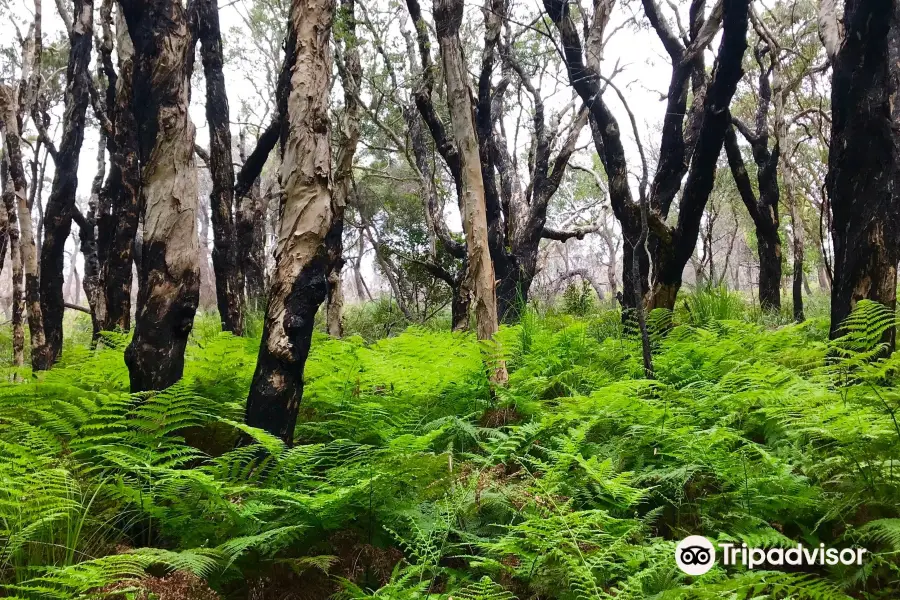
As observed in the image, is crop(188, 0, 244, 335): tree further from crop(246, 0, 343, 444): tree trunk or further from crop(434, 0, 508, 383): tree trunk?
crop(246, 0, 343, 444): tree trunk

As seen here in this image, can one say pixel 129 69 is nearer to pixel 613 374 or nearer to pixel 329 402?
pixel 329 402

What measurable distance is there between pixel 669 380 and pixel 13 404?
443 cm

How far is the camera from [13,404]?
10.8 feet

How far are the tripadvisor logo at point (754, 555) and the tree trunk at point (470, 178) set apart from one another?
8.30 feet

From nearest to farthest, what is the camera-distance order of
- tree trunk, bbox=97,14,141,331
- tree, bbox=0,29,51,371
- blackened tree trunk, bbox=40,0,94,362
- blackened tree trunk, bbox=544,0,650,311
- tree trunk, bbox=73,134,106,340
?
1. tree trunk, bbox=97,14,141,331
2. blackened tree trunk, bbox=544,0,650,311
3. blackened tree trunk, bbox=40,0,94,362
4. tree, bbox=0,29,51,371
5. tree trunk, bbox=73,134,106,340

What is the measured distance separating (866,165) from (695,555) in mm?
3475

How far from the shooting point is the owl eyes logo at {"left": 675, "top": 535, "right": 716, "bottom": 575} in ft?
6.31

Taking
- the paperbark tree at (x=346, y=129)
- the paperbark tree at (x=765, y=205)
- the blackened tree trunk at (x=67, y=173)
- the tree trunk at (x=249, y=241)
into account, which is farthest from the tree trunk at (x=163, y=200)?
the paperbark tree at (x=765, y=205)

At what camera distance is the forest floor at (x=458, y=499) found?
1891 mm

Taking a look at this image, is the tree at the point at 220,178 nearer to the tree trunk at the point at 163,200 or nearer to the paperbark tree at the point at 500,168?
the paperbark tree at the point at 500,168

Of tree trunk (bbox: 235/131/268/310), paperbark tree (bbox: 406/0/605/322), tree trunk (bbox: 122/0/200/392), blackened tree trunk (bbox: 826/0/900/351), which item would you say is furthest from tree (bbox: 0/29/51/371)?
blackened tree trunk (bbox: 826/0/900/351)

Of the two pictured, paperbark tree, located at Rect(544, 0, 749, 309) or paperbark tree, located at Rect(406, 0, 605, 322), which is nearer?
paperbark tree, located at Rect(544, 0, 749, 309)

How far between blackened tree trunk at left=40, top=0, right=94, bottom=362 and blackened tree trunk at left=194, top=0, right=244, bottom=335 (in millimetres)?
1630

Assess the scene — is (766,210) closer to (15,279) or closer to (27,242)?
(27,242)
